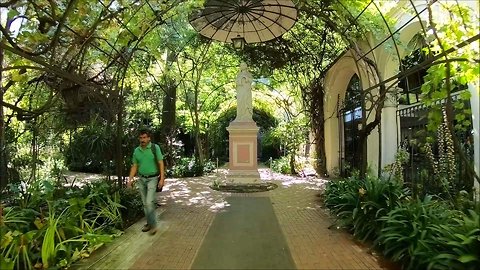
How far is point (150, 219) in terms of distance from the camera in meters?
5.66

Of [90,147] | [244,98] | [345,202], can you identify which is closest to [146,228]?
[345,202]

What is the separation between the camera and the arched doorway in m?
11.8

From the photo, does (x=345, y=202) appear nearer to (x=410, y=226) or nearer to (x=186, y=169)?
(x=410, y=226)

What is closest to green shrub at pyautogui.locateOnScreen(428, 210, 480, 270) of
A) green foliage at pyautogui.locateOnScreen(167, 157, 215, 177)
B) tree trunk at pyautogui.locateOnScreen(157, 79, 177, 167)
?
green foliage at pyautogui.locateOnScreen(167, 157, 215, 177)

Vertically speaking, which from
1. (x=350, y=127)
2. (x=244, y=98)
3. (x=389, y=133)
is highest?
(x=244, y=98)

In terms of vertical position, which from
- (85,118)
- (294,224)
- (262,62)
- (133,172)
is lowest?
(294,224)

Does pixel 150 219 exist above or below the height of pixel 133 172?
below

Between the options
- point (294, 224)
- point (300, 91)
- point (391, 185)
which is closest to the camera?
point (391, 185)

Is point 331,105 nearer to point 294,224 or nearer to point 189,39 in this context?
point 189,39

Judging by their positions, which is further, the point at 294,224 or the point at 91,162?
the point at 91,162

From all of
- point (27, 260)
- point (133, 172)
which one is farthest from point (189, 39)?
point (27, 260)

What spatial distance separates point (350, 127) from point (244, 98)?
12.8 feet

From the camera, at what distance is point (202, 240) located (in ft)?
16.9

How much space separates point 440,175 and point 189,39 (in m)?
9.50
